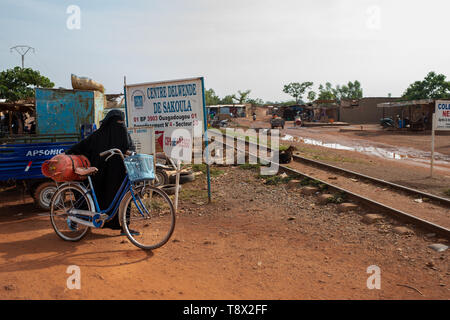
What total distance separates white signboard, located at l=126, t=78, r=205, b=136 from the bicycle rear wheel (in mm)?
2717

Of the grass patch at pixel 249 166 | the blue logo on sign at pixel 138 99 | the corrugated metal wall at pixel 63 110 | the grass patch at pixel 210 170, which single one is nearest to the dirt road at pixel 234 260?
the blue logo on sign at pixel 138 99

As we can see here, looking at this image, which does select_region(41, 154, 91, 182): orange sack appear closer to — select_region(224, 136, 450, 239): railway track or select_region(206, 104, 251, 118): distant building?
select_region(224, 136, 450, 239): railway track

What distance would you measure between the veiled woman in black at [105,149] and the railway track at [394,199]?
4.49 m

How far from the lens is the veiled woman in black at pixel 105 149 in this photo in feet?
16.2

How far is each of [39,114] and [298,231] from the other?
7.68m

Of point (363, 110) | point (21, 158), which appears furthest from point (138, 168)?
point (363, 110)

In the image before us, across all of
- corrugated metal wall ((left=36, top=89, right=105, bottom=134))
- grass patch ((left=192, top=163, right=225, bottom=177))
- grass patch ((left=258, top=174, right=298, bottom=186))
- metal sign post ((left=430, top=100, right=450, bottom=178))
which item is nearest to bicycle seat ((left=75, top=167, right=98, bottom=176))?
grass patch ((left=258, top=174, right=298, bottom=186))

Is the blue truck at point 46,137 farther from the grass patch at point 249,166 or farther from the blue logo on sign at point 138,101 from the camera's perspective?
the grass patch at point 249,166

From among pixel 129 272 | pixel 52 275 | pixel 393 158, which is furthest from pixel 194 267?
pixel 393 158

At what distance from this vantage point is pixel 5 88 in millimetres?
30812

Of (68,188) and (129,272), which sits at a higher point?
(68,188)

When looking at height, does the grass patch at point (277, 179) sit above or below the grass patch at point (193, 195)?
above
